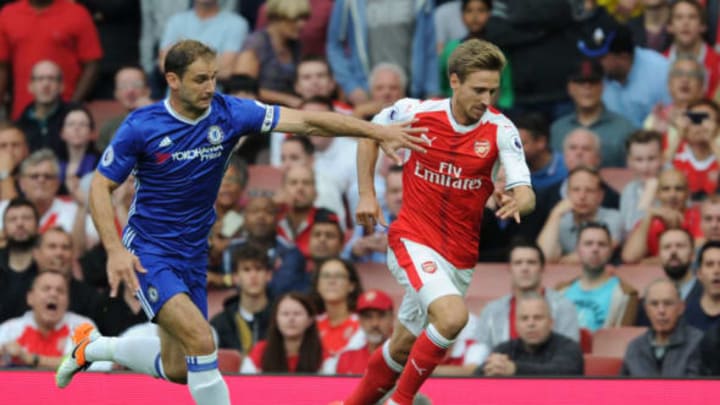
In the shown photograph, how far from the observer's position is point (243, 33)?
14.1 meters

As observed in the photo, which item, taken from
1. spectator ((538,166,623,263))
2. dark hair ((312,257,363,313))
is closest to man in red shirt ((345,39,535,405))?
dark hair ((312,257,363,313))

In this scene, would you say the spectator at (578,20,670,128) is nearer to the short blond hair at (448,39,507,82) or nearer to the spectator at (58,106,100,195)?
the spectator at (58,106,100,195)

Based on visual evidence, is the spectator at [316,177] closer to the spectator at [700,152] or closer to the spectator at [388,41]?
the spectator at [388,41]

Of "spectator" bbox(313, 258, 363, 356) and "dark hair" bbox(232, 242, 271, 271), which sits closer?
"spectator" bbox(313, 258, 363, 356)

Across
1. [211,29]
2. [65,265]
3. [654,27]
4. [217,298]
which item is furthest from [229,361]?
[654,27]

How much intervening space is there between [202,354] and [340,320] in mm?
3048

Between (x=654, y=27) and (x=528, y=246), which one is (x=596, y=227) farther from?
(x=654, y=27)

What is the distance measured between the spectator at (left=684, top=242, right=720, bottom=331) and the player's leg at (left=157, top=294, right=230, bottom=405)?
3.76 meters

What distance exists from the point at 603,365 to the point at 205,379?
341 cm

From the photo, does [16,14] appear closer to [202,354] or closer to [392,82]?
[392,82]

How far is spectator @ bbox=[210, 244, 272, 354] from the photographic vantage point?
1152 centimetres

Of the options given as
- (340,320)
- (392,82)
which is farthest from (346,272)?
(392,82)

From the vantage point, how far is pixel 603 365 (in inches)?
432

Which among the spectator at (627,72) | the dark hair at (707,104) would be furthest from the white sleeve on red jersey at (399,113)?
the spectator at (627,72)
